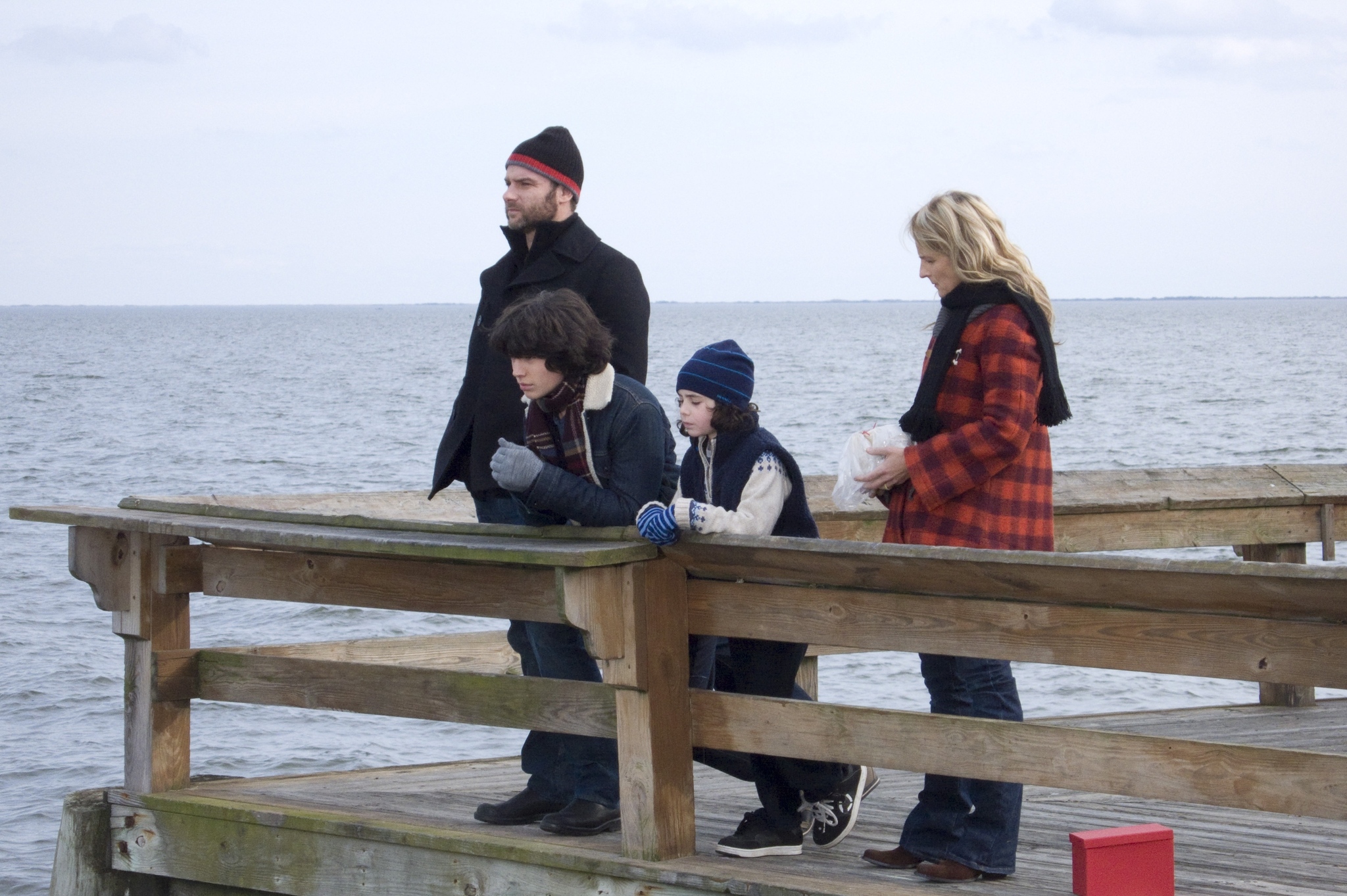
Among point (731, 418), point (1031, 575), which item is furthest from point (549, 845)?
point (1031, 575)

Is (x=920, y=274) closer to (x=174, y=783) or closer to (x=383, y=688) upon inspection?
(x=383, y=688)

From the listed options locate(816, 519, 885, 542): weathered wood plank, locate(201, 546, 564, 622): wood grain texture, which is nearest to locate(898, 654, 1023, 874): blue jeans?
locate(201, 546, 564, 622): wood grain texture

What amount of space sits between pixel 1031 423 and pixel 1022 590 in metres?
0.56

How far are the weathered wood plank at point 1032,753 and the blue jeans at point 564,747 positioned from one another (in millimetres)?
529

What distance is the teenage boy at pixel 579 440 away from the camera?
3.49 meters

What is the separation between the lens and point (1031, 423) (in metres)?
3.46

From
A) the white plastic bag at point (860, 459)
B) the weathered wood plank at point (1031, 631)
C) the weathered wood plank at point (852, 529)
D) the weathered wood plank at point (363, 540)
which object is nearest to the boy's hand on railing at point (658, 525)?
the weathered wood plank at point (363, 540)

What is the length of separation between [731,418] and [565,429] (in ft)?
1.31

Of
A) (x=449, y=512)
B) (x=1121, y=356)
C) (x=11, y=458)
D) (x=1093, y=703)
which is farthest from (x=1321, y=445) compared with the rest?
(x=1121, y=356)

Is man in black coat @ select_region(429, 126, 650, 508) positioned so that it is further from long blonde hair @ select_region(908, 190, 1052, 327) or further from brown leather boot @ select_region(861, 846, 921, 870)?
brown leather boot @ select_region(861, 846, 921, 870)

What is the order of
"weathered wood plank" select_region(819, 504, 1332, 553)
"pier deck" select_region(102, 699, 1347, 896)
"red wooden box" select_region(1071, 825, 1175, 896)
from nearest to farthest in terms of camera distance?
"red wooden box" select_region(1071, 825, 1175, 896)
"pier deck" select_region(102, 699, 1347, 896)
"weathered wood plank" select_region(819, 504, 1332, 553)

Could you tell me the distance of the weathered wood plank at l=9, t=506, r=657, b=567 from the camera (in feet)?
10.4

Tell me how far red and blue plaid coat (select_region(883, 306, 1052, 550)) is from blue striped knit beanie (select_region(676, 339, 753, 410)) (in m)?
0.41

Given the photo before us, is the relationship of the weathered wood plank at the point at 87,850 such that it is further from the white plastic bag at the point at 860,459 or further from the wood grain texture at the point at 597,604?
the white plastic bag at the point at 860,459
